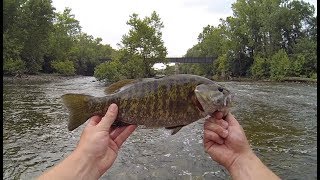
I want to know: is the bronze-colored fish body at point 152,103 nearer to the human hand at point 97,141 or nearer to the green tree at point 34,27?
the human hand at point 97,141

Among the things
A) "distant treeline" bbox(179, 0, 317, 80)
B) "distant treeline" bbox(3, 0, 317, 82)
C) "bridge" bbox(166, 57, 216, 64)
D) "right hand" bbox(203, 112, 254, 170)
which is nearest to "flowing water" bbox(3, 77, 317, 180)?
"right hand" bbox(203, 112, 254, 170)

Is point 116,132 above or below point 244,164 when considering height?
above

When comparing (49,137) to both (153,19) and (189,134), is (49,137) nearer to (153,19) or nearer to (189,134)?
(189,134)

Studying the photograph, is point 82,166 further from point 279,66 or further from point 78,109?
point 279,66

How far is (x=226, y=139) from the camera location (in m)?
3.28

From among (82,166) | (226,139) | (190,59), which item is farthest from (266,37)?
(82,166)

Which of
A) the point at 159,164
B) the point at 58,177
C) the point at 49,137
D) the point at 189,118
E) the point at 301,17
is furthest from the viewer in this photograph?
the point at 301,17

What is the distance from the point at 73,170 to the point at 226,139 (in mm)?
1464

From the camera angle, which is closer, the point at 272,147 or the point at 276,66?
the point at 272,147

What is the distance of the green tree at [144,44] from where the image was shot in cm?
3788

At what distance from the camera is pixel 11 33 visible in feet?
147

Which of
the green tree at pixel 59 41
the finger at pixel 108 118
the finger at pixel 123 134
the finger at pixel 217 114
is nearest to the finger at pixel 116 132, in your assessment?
the finger at pixel 123 134

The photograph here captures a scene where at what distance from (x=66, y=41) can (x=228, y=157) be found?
229ft

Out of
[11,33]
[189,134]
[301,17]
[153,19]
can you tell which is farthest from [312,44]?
[189,134]
